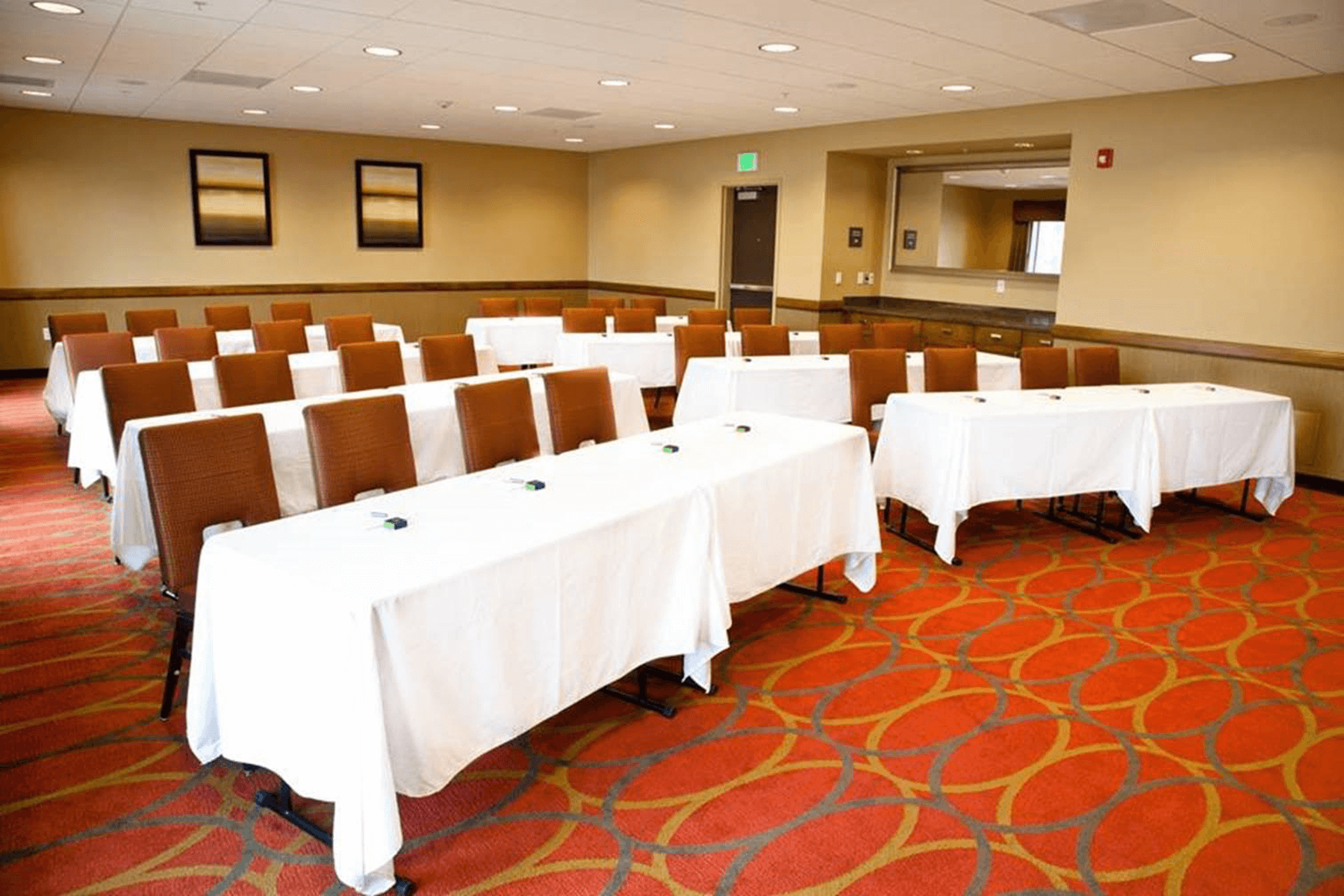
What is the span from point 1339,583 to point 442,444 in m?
4.92

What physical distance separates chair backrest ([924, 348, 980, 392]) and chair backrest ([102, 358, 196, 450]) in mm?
4459

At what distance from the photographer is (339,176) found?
12.1 m

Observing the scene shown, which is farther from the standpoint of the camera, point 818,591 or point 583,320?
point 583,320

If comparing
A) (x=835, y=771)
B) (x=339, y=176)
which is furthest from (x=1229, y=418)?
(x=339, y=176)

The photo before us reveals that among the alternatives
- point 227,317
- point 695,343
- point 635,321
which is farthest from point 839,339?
point 227,317

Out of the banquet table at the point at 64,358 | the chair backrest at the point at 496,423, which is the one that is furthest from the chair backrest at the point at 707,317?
the chair backrest at the point at 496,423

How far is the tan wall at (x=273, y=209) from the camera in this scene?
34.3 feet

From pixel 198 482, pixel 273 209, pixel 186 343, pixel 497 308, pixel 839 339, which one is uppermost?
pixel 273 209

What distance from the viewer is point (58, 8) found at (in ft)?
17.9

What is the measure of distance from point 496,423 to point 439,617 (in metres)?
2.01

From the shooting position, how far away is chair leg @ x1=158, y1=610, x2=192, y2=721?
330 centimetres

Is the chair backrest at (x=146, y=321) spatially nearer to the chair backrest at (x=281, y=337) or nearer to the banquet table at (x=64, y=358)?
the banquet table at (x=64, y=358)

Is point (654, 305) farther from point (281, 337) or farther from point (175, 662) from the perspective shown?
point (175, 662)

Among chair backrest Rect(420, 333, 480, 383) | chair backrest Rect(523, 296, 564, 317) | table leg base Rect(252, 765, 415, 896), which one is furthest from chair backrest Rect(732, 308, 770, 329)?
table leg base Rect(252, 765, 415, 896)
